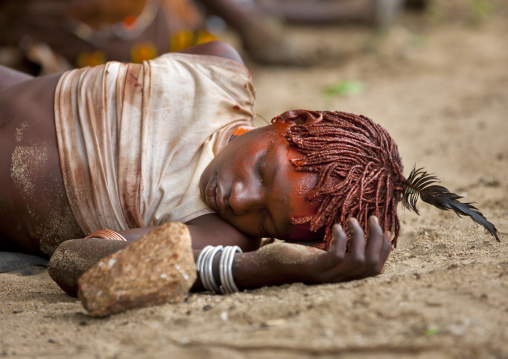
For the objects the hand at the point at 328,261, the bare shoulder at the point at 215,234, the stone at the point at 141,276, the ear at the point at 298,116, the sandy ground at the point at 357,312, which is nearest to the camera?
the sandy ground at the point at 357,312

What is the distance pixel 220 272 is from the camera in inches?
80.7

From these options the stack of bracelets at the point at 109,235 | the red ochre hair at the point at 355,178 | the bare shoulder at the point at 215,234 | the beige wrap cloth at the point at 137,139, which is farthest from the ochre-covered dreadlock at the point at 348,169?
the stack of bracelets at the point at 109,235

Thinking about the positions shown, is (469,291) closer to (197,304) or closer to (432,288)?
(432,288)

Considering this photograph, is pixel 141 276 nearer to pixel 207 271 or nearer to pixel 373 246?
pixel 207 271

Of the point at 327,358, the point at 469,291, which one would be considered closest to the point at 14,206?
the point at 327,358

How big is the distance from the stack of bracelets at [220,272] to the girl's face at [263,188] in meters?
0.25

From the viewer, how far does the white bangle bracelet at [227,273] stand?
2.05 metres

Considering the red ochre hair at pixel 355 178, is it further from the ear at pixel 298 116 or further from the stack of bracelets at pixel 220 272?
the stack of bracelets at pixel 220 272

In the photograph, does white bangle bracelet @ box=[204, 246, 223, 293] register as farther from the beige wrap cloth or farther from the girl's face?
the beige wrap cloth

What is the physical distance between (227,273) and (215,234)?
354mm

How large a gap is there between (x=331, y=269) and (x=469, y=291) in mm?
445

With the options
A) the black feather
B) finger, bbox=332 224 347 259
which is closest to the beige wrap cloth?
finger, bbox=332 224 347 259

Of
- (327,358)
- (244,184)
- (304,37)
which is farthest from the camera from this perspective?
(304,37)

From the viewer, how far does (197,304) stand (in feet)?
6.32
